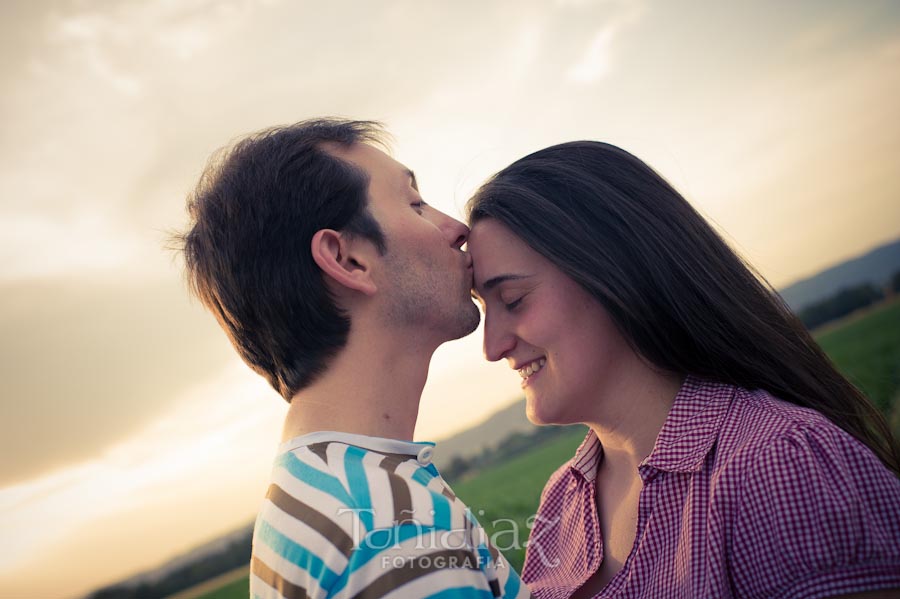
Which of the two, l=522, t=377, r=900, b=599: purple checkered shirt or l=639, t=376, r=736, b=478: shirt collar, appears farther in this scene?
l=639, t=376, r=736, b=478: shirt collar

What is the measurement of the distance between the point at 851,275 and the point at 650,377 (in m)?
33.4

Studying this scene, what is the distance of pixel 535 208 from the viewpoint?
3326 mm

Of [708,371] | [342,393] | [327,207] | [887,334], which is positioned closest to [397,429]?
[342,393]

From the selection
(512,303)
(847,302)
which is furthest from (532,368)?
(847,302)

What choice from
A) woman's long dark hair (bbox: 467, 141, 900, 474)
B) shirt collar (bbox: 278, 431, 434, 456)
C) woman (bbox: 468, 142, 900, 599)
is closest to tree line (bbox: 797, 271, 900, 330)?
woman's long dark hair (bbox: 467, 141, 900, 474)

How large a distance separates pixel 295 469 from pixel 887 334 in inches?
889

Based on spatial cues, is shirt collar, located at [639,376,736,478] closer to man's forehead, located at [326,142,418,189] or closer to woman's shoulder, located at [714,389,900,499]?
woman's shoulder, located at [714,389,900,499]

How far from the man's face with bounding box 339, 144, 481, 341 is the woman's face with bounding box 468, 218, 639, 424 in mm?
176

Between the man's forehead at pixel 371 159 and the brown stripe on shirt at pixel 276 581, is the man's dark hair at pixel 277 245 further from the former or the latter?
the brown stripe on shirt at pixel 276 581

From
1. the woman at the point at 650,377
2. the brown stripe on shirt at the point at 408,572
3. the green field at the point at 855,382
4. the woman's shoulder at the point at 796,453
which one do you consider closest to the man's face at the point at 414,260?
the woman at the point at 650,377

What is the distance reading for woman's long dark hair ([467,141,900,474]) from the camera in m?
3.05

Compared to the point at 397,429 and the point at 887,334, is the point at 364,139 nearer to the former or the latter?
the point at 397,429

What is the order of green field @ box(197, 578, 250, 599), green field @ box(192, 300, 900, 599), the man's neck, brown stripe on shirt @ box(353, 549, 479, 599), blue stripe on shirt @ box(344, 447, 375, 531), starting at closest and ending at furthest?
brown stripe on shirt @ box(353, 549, 479, 599) → blue stripe on shirt @ box(344, 447, 375, 531) → the man's neck → green field @ box(192, 300, 900, 599) → green field @ box(197, 578, 250, 599)

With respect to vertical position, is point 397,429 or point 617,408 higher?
point 397,429
